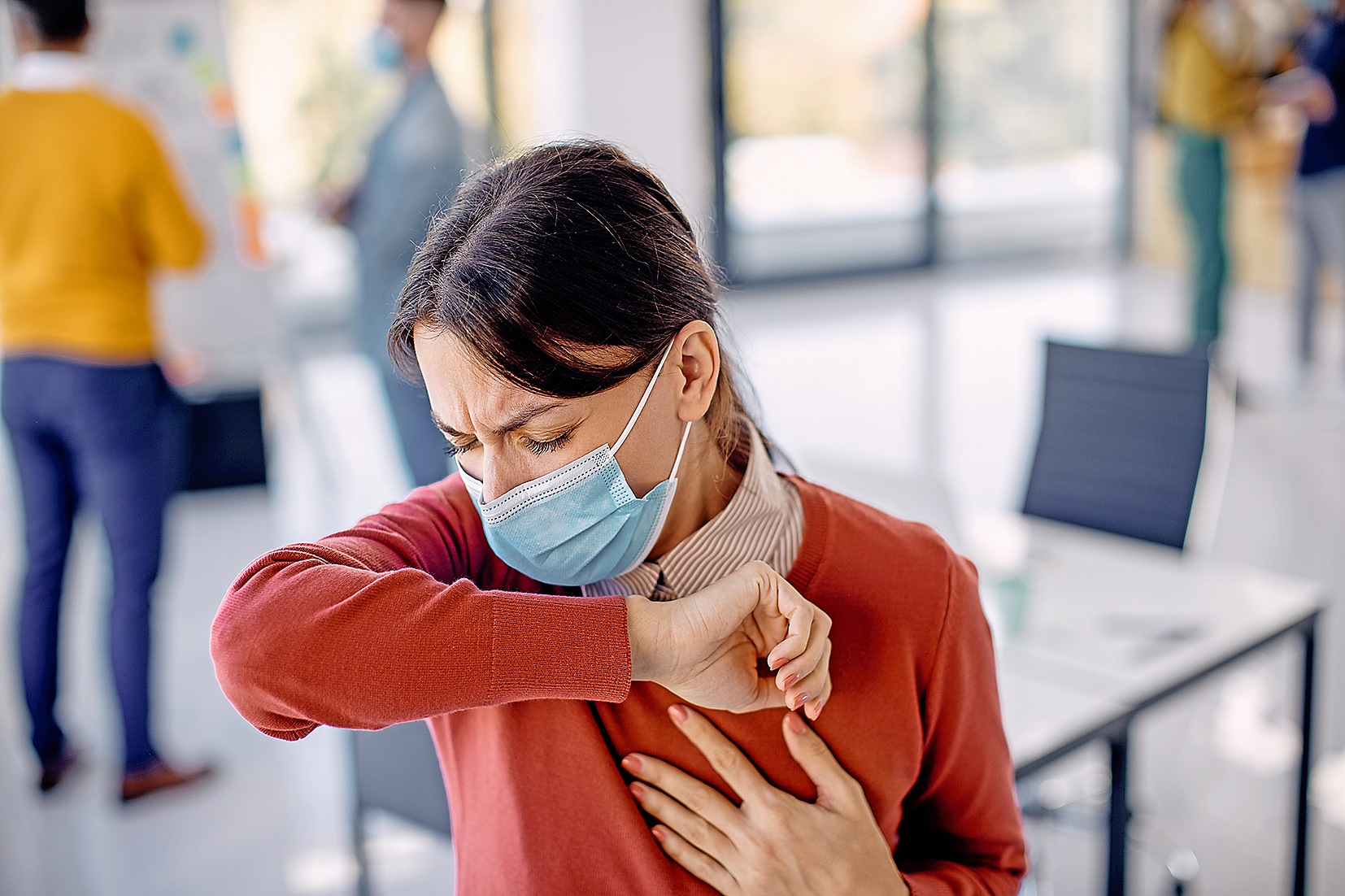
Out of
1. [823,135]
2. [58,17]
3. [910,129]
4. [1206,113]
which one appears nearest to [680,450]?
[58,17]

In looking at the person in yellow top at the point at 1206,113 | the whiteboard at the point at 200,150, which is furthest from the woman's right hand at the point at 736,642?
the person in yellow top at the point at 1206,113

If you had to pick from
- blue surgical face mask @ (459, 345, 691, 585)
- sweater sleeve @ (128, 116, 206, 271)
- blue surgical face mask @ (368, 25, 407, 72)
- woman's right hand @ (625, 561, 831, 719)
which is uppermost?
blue surgical face mask @ (368, 25, 407, 72)

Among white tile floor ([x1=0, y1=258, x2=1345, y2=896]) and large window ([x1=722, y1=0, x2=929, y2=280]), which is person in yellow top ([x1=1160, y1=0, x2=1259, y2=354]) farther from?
large window ([x1=722, y1=0, x2=929, y2=280])

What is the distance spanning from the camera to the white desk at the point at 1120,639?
1591 millimetres

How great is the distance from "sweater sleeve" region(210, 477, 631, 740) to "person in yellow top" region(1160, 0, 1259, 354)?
4.89 m

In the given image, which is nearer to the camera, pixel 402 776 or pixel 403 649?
pixel 403 649

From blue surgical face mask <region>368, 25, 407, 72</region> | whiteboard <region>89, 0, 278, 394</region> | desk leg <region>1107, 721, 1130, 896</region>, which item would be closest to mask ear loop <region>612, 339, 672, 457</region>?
desk leg <region>1107, 721, 1130, 896</region>

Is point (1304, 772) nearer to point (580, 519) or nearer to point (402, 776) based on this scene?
point (402, 776)

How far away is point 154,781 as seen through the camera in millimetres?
2680

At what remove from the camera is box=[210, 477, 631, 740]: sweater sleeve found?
0.82 metres

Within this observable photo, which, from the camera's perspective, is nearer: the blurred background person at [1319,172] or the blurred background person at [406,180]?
the blurred background person at [406,180]

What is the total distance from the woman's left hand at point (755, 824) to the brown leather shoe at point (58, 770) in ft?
7.55

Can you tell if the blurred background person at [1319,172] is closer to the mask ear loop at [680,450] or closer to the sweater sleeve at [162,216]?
the sweater sleeve at [162,216]

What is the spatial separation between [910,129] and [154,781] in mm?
6641
